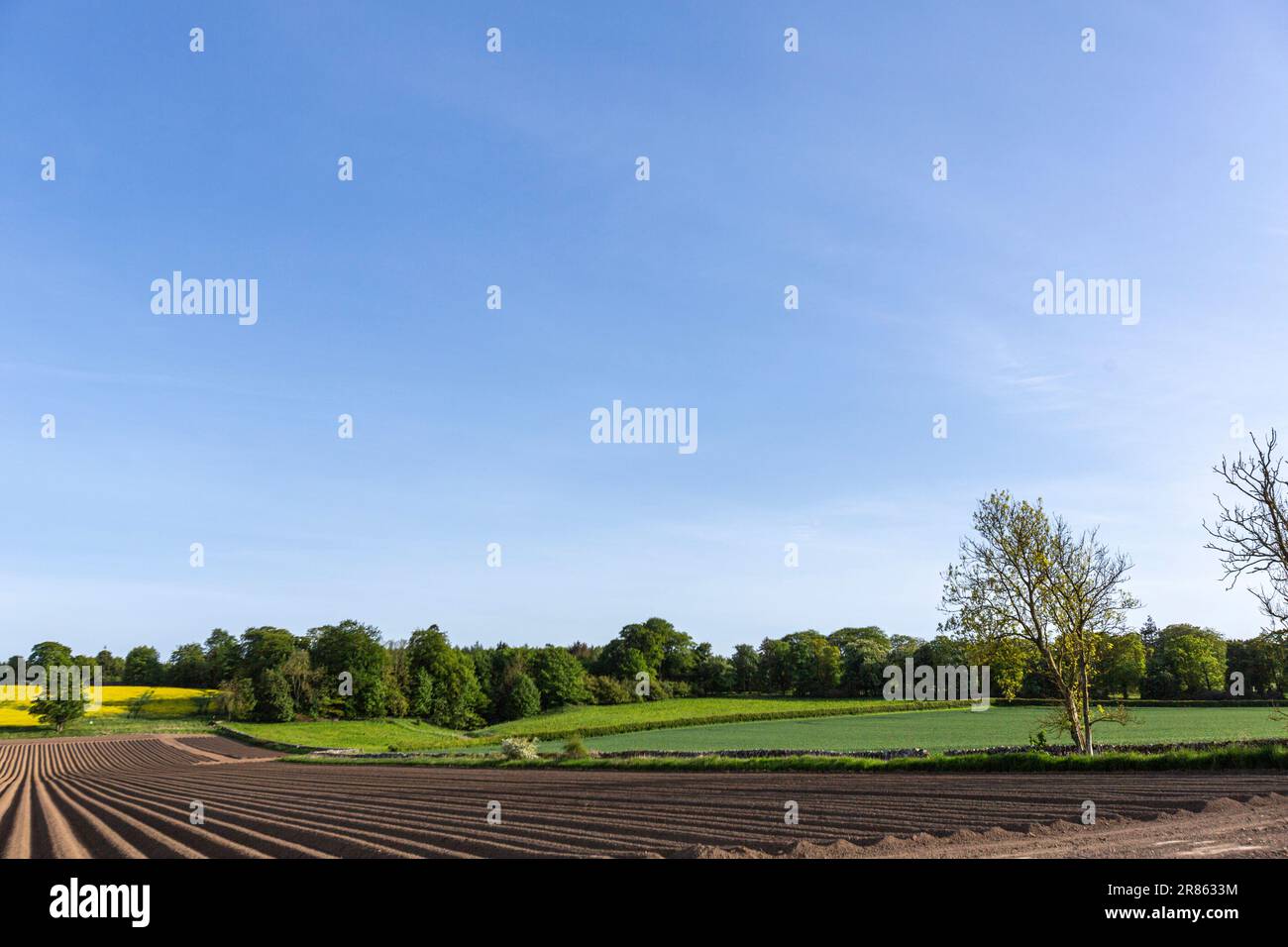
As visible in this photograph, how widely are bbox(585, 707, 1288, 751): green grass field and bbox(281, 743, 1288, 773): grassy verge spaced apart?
13.3 meters

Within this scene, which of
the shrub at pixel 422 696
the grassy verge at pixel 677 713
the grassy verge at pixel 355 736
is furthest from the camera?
the shrub at pixel 422 696

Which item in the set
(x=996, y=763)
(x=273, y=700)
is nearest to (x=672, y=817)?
(x=996, y=763)

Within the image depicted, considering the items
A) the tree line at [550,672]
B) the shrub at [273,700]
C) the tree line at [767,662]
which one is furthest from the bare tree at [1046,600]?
the shrub at [273,700]

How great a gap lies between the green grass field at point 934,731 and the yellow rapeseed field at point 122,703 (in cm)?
5790

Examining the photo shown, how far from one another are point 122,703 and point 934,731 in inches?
3713

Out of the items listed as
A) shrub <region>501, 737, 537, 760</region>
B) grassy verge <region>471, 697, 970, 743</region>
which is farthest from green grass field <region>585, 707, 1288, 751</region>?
shrub <region>501, 737, 537, 760</region>

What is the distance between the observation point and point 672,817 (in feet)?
66.8

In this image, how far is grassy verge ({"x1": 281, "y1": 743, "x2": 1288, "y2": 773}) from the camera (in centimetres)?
2603

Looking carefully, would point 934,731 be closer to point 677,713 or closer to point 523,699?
point 677,713

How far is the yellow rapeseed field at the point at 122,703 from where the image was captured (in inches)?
3538

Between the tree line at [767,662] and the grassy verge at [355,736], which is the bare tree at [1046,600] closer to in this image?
the tree line at [767,662]

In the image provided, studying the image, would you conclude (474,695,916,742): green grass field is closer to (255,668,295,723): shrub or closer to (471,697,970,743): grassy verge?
(471,697,970,743): grassy verge
